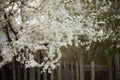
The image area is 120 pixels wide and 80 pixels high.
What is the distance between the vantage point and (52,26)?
8.43 metres

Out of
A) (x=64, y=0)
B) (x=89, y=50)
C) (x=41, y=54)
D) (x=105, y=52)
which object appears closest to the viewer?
(x=64, y=0)

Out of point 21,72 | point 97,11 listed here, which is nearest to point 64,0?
point 97,11

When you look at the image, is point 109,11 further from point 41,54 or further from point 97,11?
point 41,54

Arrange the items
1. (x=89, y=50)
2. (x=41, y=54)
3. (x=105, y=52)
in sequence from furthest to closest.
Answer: (x=41, y=54) < (x=105, y=52) < (x=89, y=50)

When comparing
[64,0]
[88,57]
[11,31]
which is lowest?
[88,57]

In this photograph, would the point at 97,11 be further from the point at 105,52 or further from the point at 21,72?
the point at 21,72

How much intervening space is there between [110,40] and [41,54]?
273 centimetres

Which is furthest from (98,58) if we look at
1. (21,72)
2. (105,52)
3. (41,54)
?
(21,72)

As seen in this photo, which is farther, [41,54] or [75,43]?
[41,54]

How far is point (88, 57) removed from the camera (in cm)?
988

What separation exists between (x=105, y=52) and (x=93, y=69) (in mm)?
761

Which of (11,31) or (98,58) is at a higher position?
(11,31)

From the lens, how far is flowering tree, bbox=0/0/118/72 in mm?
8461

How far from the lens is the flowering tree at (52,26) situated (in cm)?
846
